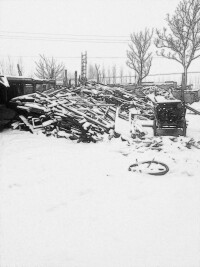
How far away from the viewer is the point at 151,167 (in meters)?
5.07

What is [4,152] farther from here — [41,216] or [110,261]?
[110,261]

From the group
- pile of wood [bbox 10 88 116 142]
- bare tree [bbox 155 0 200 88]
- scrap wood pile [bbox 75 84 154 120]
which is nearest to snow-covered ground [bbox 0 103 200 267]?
pile of wood [bbox 10 88 116 142]

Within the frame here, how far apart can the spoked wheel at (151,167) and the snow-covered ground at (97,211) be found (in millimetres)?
136

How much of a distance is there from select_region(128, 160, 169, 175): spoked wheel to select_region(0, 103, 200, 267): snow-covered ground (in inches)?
5.4

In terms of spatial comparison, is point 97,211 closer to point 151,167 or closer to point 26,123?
point 151,167

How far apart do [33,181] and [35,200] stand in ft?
2.46

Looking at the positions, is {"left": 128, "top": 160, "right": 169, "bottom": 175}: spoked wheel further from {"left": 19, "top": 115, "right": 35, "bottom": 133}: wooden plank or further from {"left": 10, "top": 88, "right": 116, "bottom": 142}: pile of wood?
{"left": 19, "top": 115, "right": 35, "bottom": 133}: wooden plank

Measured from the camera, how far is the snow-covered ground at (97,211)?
2.54 metres

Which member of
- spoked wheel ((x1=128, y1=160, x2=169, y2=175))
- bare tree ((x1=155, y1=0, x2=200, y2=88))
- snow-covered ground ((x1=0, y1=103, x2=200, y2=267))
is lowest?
snow-covered ground ((x1=0, y1=103, x2=200, y2=267))

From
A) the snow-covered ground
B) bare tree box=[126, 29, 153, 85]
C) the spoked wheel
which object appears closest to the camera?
the snow-covered ground

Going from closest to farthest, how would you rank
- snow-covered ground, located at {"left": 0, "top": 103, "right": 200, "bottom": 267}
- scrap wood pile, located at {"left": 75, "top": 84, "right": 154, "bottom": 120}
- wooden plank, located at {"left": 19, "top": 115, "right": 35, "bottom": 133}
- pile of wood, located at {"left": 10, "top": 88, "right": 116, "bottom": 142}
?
snow-covered ground, located at {"left": 0, "top": 103, "right": 200, "bottom": 267}, pile of wood, located at {"left": 10, "top": 88, "right": 116, "bottom": 142}, wooden plank, located at {"left": 19, "top": 115, "right": 35, "bottom": 133}, scrap wood pile, located at {"left": 75, "top": 84, "right": 154, "bottom": 120}

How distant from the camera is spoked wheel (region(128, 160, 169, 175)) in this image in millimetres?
4680

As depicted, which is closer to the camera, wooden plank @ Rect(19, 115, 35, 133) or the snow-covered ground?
the snow-covered ground

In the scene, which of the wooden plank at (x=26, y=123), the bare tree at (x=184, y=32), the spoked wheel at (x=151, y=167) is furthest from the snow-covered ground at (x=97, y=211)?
the bare tree at (x=184, y=32)
